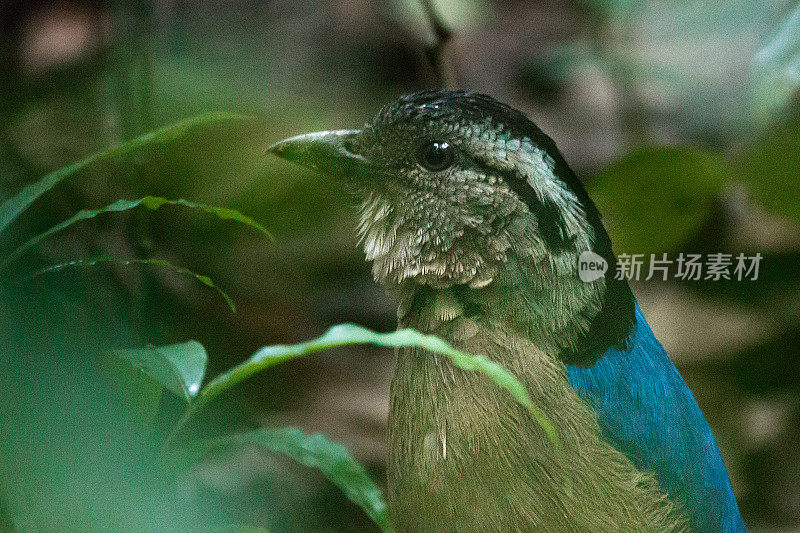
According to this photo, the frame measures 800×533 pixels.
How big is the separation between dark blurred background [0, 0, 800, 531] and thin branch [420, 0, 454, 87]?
0.02 m

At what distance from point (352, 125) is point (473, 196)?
52 centimetres

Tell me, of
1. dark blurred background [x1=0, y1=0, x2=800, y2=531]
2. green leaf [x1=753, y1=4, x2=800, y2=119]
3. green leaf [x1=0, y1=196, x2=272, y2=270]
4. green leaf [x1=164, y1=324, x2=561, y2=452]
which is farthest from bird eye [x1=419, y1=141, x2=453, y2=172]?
green leaf [x1=753, y1=4, x2=800, y2=119]

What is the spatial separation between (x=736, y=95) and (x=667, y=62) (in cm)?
19

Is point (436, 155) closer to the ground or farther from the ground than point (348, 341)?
farther from the ground

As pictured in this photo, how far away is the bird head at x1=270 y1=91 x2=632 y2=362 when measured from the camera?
1412 millimetres

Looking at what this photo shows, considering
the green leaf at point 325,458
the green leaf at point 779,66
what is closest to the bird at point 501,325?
the green leaf at point 325,458

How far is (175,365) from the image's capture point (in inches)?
40.5

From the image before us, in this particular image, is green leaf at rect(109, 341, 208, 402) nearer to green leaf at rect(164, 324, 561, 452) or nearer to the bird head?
green leaf at rect(164, 324, 561, 452)

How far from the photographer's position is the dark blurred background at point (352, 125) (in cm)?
175

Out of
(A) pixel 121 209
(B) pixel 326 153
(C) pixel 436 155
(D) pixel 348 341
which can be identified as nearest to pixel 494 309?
(C) pixel 436 155

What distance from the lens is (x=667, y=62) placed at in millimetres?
1801

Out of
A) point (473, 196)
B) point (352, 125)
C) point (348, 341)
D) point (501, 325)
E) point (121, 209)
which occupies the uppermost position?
point (352, 125)

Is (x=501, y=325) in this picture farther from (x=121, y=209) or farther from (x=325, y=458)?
(x=121, y=209)

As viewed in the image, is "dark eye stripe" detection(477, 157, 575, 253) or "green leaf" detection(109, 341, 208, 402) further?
"dark eye stripe" detection(477, 157, 575, 253)
